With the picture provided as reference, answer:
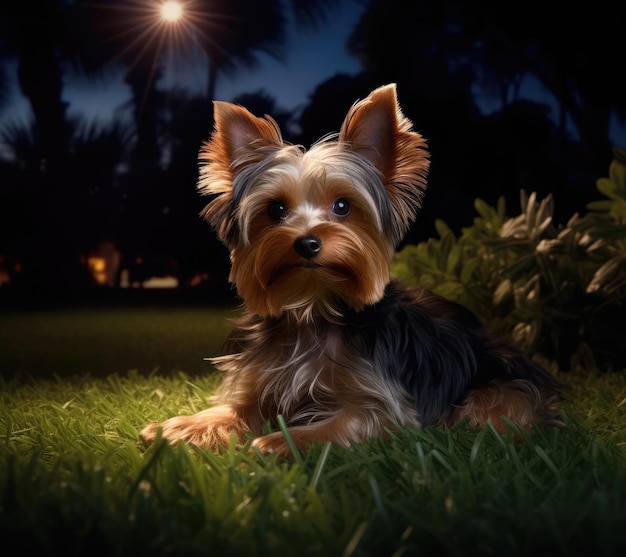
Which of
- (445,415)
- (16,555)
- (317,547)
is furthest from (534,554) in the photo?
(445,415)

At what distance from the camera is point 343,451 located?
8.67 feet

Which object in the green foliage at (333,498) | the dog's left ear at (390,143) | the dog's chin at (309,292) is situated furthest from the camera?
the dog's left ear at (390,143)

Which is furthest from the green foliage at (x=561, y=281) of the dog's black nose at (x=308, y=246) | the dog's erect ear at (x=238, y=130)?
the dog's black nose at (x=308, y=246)

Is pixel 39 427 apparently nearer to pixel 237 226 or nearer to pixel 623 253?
pixel 237 226

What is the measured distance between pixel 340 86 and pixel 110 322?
7.70ft

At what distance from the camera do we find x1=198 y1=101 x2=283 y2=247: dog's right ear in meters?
3.17

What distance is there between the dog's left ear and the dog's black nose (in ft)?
1.84

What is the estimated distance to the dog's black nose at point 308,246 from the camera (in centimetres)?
272

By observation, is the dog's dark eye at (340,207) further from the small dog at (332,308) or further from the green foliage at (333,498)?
the green foliage at (333,498)

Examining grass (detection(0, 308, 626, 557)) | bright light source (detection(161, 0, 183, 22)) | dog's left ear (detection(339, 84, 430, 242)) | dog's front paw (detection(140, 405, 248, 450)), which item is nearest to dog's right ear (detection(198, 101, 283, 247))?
dog's left ear (detection(339, 84, 430, 242))

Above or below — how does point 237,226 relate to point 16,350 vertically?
above

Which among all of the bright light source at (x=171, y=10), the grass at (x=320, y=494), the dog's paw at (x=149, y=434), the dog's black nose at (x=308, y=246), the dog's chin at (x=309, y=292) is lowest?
the dog's paw at (x=149, y=434)

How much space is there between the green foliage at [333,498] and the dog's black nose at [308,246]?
698 millimetres

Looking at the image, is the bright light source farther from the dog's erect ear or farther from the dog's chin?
the dog's chin
